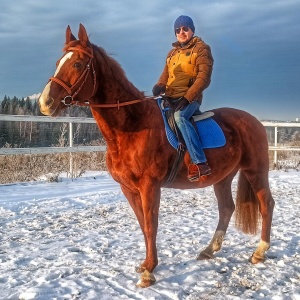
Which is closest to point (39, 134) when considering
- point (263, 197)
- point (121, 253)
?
point (121, 253)

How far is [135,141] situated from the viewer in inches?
150

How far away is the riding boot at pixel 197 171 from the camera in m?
4.07

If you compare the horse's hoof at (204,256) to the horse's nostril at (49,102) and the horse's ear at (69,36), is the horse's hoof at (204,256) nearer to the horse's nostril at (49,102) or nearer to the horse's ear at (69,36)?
the horse's nostril at (49,102)

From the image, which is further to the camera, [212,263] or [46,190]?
[46,190]

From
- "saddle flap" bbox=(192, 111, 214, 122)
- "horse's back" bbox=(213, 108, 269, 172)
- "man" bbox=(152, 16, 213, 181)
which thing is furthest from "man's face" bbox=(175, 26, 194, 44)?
"horse's back" bbox=(213, 108, 269, 172)

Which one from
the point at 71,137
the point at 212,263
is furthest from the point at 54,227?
the point at 71,137

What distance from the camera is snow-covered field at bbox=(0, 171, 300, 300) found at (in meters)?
3.54

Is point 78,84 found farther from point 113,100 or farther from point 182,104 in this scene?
point 182,104

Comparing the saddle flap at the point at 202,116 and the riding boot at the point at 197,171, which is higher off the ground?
the saddle flap at the point at 202,116

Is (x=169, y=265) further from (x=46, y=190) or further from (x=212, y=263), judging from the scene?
(x=46, y=190)

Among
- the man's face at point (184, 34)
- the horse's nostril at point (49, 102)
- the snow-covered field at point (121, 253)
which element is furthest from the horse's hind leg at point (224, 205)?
the horse's nostril at point (49, 102)

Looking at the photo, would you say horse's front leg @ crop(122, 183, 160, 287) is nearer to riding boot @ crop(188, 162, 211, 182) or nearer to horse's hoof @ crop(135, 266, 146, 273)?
horse's hoof @ crop(135, 266, 146, 273)

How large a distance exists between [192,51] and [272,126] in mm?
11425

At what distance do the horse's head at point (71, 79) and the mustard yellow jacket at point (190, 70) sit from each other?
108 cm
